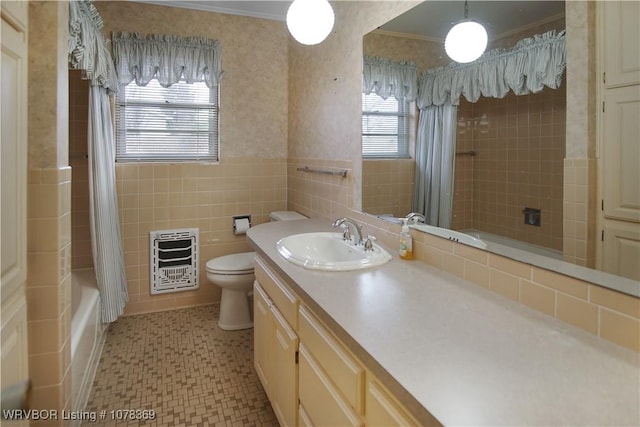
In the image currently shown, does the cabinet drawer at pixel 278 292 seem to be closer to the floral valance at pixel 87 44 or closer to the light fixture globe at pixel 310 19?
the light fixture globe at pixel 310 19

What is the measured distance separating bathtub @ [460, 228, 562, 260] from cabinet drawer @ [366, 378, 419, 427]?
70 cm

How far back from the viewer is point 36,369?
62.6 inches

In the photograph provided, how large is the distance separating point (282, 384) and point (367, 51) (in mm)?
1819

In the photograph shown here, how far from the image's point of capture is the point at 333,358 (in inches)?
48.0

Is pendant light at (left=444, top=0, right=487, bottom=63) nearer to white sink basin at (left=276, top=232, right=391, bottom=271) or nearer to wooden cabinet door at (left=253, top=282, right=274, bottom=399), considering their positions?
white sink basin at (left=276, top=232, right=391, bottom=271)

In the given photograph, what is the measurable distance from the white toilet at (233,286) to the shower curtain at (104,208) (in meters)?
0.66

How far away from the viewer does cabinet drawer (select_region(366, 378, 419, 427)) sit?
0.88 m

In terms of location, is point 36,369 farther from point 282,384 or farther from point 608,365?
point 608,365

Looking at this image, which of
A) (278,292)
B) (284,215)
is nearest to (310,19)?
(278,292)

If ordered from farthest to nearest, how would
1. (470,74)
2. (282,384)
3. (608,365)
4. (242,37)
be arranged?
(242,37) < (282,384) < (470,74) < (608,365)

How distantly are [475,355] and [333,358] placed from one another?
437 millimetres

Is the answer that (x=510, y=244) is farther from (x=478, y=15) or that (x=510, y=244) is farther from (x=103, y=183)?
(x=103, y=183)

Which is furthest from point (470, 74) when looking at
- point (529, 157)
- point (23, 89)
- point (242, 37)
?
point (242, 37)

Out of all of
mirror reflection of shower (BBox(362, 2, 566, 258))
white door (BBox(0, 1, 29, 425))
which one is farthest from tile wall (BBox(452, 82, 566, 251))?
white door (BBox(0, 1, 29, 425))
